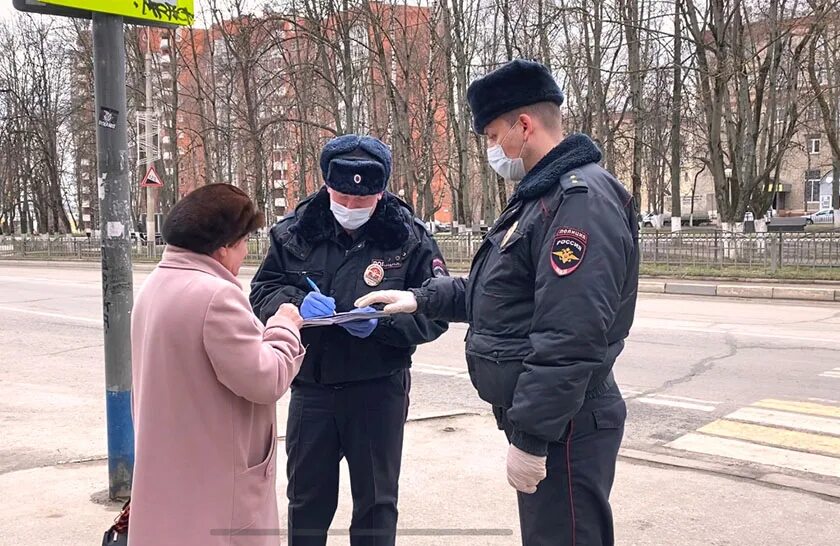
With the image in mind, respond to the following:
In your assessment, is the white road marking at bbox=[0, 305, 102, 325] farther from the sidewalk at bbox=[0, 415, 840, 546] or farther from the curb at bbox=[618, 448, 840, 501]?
the curb at bbox=[618, 448, 840, 501]

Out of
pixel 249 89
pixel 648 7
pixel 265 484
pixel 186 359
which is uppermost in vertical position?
pixel 648 7

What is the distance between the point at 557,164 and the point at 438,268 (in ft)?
3.74

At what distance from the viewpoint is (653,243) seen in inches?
750

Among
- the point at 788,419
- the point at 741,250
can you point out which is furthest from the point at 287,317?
the point at 741,250

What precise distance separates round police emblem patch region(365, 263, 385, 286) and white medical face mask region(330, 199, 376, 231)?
0.63 ft

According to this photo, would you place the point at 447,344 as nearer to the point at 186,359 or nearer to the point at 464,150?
the point at 186,359

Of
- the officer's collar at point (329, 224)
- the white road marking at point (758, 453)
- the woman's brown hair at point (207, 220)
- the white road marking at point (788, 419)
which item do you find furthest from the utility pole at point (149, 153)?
the woman's brown hair at point (207, 220)

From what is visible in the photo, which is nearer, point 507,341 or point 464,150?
point 507,341

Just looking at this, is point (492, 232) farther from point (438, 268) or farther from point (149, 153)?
point (149, 153)

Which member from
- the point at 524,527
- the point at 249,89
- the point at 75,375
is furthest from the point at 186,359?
the point at 249,89

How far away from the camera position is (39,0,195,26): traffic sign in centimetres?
395

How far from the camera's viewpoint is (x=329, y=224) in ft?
10.9

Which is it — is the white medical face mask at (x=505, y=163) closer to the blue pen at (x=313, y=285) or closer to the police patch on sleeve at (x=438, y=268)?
the police patch on sleeve at (x=438, y=268)

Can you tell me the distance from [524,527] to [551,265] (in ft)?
2.99
